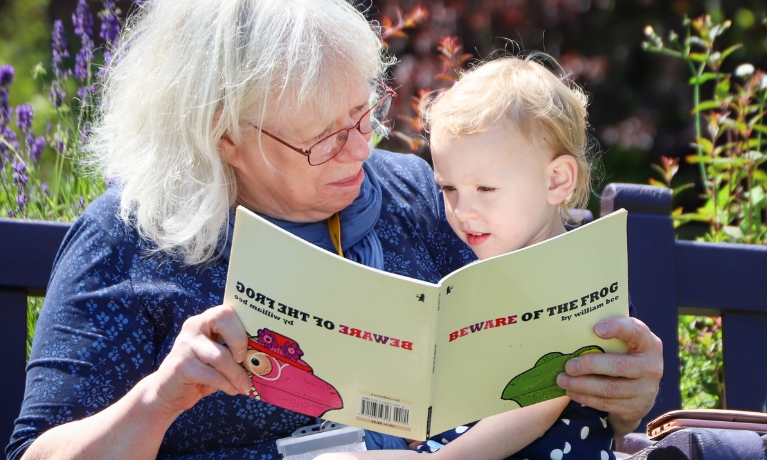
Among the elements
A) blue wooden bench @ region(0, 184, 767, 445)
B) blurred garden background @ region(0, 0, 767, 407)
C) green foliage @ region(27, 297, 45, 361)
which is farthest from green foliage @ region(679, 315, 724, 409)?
green foliage @ region(27, 297, 45, 361)

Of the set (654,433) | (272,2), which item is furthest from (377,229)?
(654,433)

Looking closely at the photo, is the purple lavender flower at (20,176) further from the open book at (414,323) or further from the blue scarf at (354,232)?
the open book at (414,323)

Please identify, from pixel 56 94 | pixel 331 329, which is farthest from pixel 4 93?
pixel 331 329

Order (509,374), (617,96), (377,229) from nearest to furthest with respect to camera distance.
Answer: (509,374)
(377,229)
(617,96)

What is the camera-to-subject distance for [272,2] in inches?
87.7

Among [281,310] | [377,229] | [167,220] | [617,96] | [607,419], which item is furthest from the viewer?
[617,96]

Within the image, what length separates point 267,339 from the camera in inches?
67.4

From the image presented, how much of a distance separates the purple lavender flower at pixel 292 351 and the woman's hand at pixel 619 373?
1.68ft

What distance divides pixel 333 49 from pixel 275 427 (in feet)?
2.87

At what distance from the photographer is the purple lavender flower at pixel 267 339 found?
1.71 meters

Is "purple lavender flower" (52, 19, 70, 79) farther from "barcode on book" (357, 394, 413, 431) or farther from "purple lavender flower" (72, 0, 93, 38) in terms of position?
"barcode on book" (357, 394, 413, 431)

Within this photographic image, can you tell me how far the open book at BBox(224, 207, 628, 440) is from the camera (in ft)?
5.50

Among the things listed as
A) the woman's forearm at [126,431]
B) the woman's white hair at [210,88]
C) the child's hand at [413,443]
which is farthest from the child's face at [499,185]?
the woman's forearm at [126,431]

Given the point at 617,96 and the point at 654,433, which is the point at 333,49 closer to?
the point at 654,433
